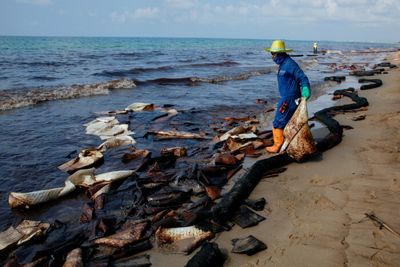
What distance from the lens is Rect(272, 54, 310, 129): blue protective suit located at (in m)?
6.14

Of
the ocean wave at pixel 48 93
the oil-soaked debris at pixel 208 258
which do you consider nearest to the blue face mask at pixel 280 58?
the oil-soaked debris at pixel 208 258

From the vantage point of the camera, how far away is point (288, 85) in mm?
6262

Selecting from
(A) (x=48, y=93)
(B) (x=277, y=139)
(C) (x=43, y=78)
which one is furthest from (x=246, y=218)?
(C) (x=43, y=78)

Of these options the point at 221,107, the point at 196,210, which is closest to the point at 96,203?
the point at 196,210

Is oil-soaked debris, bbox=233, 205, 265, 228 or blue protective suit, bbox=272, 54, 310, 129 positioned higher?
blue protective suit, bbox=272, 54, 310, 129

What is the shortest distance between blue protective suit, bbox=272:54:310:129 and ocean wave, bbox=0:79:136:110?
415 inches

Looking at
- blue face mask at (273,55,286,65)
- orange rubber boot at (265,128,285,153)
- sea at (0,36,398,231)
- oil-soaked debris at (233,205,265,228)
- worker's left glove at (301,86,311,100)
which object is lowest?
sea at (0,36,398,231)

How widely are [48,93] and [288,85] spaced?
40.6ft

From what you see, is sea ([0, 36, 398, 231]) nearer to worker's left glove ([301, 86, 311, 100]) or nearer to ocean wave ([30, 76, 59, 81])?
ocean wave ([30, 76, 59, 81])

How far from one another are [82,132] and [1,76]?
575 inches

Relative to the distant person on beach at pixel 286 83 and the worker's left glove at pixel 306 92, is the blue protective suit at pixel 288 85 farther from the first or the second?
the worker's left glove at pixel 306 92

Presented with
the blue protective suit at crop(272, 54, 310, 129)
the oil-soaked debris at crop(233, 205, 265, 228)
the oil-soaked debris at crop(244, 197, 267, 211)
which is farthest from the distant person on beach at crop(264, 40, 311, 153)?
the oil-soaked debris at crop(233, 205, 265, 228)

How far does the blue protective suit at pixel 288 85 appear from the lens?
6137 mm

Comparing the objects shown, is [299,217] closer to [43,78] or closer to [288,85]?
[288,85]
